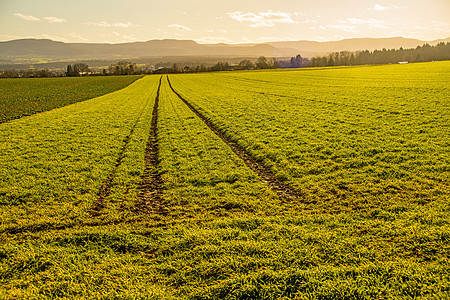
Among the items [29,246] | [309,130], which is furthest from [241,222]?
[309,130]

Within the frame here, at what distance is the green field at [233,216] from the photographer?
5449 millimetres

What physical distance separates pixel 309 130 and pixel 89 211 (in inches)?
573

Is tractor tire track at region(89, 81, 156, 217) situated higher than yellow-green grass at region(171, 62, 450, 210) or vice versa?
yellow-green grass at region(171, 62, 450, 210)

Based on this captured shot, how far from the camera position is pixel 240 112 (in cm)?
2691

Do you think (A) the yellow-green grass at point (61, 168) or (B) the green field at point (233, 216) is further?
(A) the yellow-green grass at point (61, 168)

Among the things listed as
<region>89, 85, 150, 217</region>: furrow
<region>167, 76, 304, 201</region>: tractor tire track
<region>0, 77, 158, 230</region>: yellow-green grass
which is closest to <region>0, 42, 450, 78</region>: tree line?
<region>0, 77, 158, 230</region>: yellow-green grass

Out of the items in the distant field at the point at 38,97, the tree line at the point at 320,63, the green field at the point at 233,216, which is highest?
the tree line at the point at 320,63

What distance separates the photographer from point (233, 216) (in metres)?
8.30

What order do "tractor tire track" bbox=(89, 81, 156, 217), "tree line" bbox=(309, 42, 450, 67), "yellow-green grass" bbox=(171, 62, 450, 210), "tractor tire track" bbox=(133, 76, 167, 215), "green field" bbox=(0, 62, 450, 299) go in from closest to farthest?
"green field" bbox=(0, 62, 450, 299) < "tractor tire track" bbox=(89, 81, 156, 217) < "tractor tire track" bbox=(133, 76, 167, 215) < "yellow-green grass" bbox=(171, 62, 450, 210) < "tree line" bbox=(309, 42, 450, 67)

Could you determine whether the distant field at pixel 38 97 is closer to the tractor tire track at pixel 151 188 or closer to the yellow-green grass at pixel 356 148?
the tractor tire track at pixel 151 188

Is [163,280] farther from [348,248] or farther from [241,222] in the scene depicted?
[348,248]

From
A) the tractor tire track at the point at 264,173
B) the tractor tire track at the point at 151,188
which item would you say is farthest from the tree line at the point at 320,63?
the tractor tire track at the point at 151,188

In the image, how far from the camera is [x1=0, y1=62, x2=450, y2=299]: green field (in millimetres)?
5449

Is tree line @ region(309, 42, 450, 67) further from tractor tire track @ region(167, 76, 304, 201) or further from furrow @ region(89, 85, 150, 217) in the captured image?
furrow @ region(89, 85, 150, 217)
